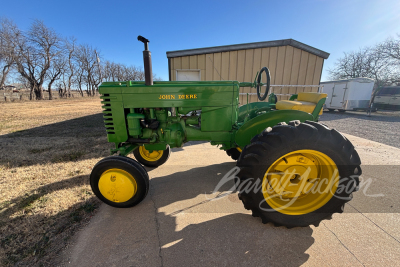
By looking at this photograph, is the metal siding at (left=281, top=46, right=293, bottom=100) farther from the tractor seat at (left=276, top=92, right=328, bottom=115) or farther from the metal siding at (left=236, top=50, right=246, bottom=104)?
the tractor seat at (left=276, top=92, right=328, bottom=115)

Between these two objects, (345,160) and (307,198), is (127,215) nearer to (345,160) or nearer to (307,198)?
(307,198)

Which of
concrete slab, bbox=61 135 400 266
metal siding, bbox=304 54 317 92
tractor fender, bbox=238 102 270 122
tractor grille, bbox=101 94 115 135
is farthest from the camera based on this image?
metal siding, bbox=304 54 317 92

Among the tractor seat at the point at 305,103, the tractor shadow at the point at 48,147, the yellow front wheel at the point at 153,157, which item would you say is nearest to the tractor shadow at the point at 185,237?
the yellow front wheel at the point at 153,157

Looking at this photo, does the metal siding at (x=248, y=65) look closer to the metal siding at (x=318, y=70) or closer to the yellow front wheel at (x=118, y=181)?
the metal siding at (x=318, y=70)

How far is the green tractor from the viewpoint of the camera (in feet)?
5.38

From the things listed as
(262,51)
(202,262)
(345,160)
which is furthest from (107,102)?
(262,51)

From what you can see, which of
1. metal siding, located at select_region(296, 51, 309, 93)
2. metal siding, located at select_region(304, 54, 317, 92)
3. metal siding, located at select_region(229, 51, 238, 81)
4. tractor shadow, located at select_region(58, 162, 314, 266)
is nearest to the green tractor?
tractor shadow, located at select_region(58, 162, 314, 266)

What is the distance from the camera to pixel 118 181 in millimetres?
1978

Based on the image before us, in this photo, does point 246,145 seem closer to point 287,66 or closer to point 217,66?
point 217,66

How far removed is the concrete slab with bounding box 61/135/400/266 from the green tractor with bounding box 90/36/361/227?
0.19 m

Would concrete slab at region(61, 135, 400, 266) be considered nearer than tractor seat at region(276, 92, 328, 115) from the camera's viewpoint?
Yes

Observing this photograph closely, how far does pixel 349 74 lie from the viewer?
2342 centimetres

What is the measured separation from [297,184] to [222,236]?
39.1 inches

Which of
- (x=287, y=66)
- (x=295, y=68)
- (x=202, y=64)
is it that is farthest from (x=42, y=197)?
(x=295, y=68)
